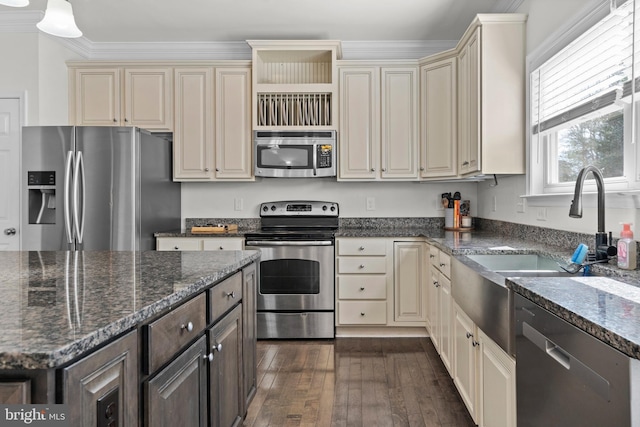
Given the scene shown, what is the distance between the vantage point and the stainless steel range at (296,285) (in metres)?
3.47

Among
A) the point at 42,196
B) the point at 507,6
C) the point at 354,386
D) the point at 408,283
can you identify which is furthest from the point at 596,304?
the point at 42,196

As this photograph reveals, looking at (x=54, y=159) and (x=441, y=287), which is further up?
(x=54, y=159)

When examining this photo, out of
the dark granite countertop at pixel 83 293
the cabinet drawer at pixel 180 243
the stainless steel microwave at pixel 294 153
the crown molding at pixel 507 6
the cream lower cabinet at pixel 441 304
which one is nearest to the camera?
the dark granite countertop at pixel 83 293

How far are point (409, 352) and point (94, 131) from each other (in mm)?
2913

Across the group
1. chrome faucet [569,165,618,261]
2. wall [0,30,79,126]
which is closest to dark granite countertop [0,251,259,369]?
chrome faucet [569,165,618,261]

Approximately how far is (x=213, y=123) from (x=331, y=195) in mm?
1280

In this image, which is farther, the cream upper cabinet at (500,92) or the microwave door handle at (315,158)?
the microwave door handle at (315,158)

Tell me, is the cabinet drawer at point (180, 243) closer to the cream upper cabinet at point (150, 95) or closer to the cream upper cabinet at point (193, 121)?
the cream upper cabinet at point (193, 121)

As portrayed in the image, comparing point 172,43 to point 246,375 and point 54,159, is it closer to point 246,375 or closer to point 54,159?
point 54,159

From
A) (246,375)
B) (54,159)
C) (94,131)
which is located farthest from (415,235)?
(54,159)

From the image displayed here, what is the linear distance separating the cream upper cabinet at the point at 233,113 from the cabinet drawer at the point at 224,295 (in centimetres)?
212

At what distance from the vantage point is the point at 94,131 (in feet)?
10.5

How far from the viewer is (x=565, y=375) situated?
996 millimetres

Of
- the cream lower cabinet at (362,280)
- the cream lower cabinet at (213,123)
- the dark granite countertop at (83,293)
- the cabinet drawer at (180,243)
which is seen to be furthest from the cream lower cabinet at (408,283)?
the dark granite countertop at (83,293)
